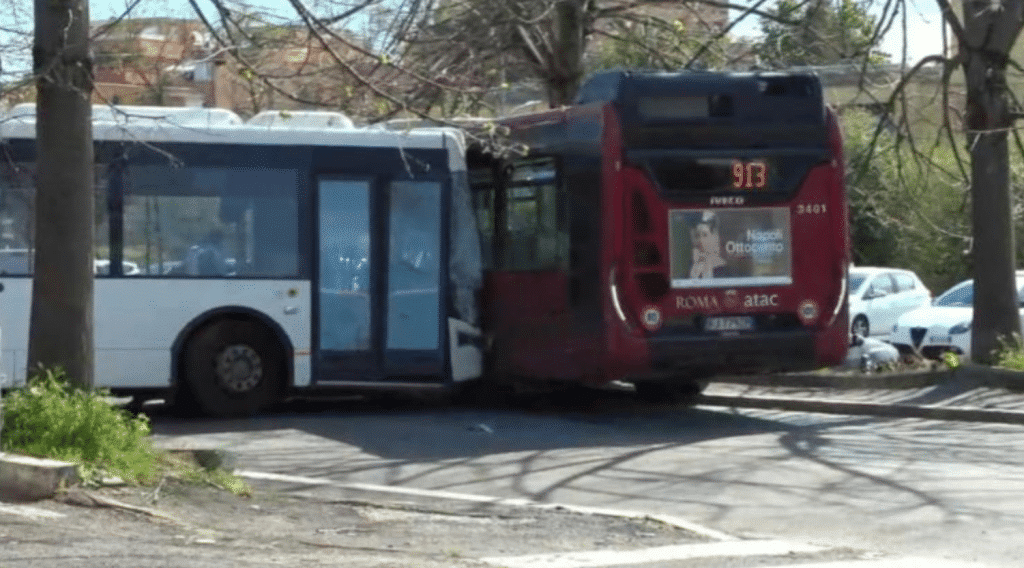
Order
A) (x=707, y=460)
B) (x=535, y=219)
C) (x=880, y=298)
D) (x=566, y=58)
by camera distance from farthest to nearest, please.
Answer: (x=880, y=298) < (x=566, y=58) < (x=535, y=219) < (x=707, y=460)

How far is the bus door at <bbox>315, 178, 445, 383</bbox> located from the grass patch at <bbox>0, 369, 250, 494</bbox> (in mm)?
6490

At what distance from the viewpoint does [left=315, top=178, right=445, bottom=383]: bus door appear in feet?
60.7

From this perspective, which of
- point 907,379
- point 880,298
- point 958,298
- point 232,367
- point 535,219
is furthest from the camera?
point 880,298

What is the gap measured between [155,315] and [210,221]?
102 cm

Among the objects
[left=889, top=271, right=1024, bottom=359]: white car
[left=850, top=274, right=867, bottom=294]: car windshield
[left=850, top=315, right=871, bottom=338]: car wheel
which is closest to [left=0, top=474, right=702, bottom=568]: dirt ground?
[left=889, top=271, right=1024, bottom=359]: white car

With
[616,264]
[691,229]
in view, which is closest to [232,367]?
[616,264]

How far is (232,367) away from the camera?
18.1m

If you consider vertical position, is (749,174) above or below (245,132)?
below

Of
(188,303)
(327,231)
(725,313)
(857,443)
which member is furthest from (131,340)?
(857,443)

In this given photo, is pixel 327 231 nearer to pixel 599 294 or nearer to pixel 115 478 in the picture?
pixel 599 294

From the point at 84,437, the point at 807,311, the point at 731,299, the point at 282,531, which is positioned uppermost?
the point at 731,299

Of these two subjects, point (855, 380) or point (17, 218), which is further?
point (855, 380)

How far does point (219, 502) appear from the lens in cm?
1142

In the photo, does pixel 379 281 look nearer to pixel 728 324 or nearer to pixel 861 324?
pixel 728 324
